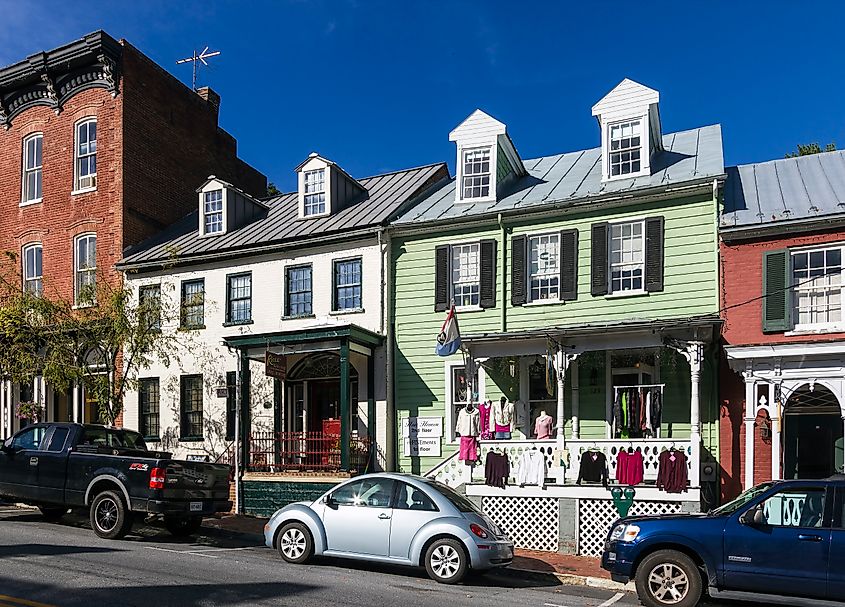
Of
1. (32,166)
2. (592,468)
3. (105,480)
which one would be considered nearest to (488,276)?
(592,468)

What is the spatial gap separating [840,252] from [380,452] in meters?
10.5

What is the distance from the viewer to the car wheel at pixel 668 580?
34.1 ft

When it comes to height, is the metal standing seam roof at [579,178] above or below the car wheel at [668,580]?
above

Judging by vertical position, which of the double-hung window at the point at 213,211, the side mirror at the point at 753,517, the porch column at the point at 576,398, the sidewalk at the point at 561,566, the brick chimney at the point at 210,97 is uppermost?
the brick chimney at the point at 210,97

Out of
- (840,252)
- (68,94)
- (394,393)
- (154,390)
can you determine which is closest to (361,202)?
(394,393)

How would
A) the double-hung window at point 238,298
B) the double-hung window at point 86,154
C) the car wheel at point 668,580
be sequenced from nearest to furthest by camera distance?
the car wheel at point 668,580, the double-hung window at point 238,298, the double-hung window at point 86,154

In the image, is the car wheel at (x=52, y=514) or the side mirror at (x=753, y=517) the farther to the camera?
the car wheel at (x=52, y=514)

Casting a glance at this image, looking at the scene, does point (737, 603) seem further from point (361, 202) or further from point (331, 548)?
point (361, 202)

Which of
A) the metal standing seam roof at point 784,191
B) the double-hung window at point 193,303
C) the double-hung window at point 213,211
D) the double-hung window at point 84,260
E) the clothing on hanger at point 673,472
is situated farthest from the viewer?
the double-hung window at point 84,260

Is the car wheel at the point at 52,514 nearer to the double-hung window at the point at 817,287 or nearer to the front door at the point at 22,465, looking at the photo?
the front door at the point at 22,465

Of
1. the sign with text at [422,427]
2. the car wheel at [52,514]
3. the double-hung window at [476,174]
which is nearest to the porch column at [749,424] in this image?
the sign with text at [422,427]

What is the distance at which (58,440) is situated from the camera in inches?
619

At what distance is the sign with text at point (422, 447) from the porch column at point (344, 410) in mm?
1610

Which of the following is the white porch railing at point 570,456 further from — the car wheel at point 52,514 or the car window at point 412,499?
the car wheel at point 52,514
